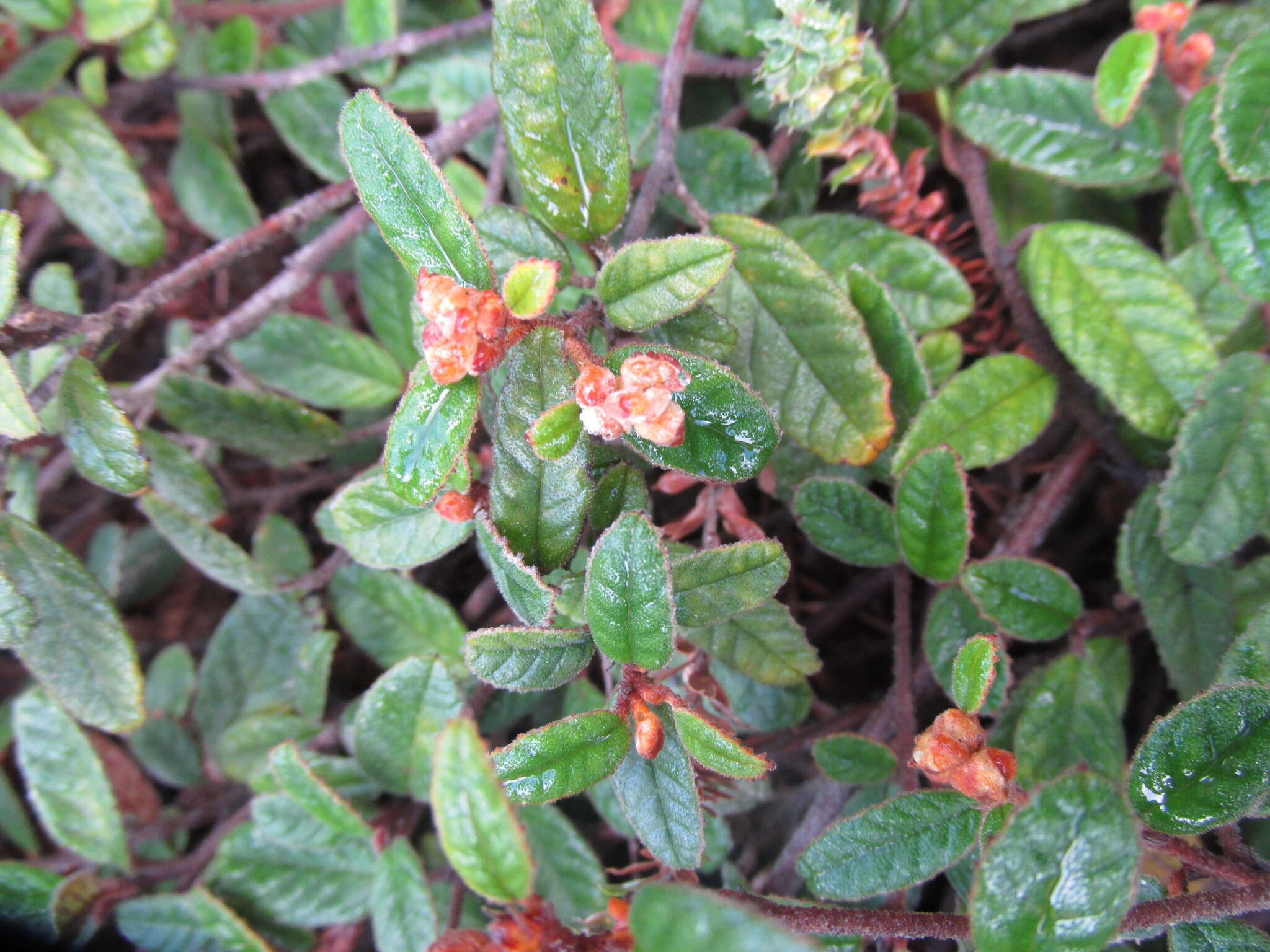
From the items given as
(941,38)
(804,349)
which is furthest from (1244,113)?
(804,349)

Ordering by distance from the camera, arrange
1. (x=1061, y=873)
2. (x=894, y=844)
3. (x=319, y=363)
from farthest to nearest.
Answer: (x=319, y=363), (x=894, y=844), (x=1061, y=873)

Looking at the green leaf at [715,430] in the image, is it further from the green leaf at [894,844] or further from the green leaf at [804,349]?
the green leaf at [894,844]

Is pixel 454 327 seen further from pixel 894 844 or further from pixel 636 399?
pixel 894 844

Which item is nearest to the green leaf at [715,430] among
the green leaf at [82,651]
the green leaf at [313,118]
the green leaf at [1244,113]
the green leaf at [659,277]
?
the green leaf at [659,277]

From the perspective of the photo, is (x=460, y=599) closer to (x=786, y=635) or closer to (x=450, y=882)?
(x=450, y=882)

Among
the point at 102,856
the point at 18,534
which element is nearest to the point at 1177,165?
the point at 18,534

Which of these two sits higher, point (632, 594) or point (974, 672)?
point (632, 594)
